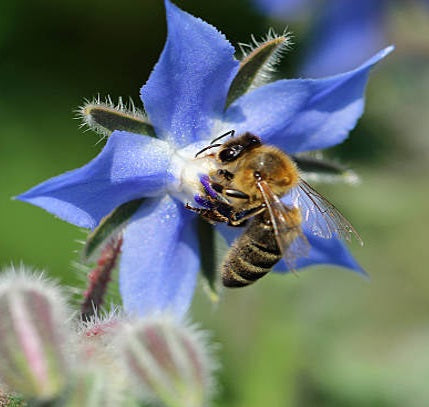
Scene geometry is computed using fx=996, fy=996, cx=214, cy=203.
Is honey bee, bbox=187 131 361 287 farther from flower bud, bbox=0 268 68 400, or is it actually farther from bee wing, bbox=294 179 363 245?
flower bud, bbox=0 268 68 400

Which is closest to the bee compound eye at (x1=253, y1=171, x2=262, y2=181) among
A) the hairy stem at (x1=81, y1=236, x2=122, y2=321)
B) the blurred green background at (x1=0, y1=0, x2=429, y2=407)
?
the hairy stem at (x1=81, y1=236, x2=122, y2=321)

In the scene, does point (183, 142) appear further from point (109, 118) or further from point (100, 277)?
point (100, 277)

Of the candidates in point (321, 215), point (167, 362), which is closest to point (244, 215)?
point (321, 215)

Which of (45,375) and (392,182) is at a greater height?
(392,182)

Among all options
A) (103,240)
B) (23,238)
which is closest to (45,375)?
(103,240)

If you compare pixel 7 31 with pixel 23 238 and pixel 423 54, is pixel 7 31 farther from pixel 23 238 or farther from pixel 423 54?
pixel 423 54

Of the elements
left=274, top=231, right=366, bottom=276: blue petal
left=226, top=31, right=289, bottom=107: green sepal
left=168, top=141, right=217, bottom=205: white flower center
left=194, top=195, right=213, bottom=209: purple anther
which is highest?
left=226, top=31, right=289, bottom=107: green sepal
